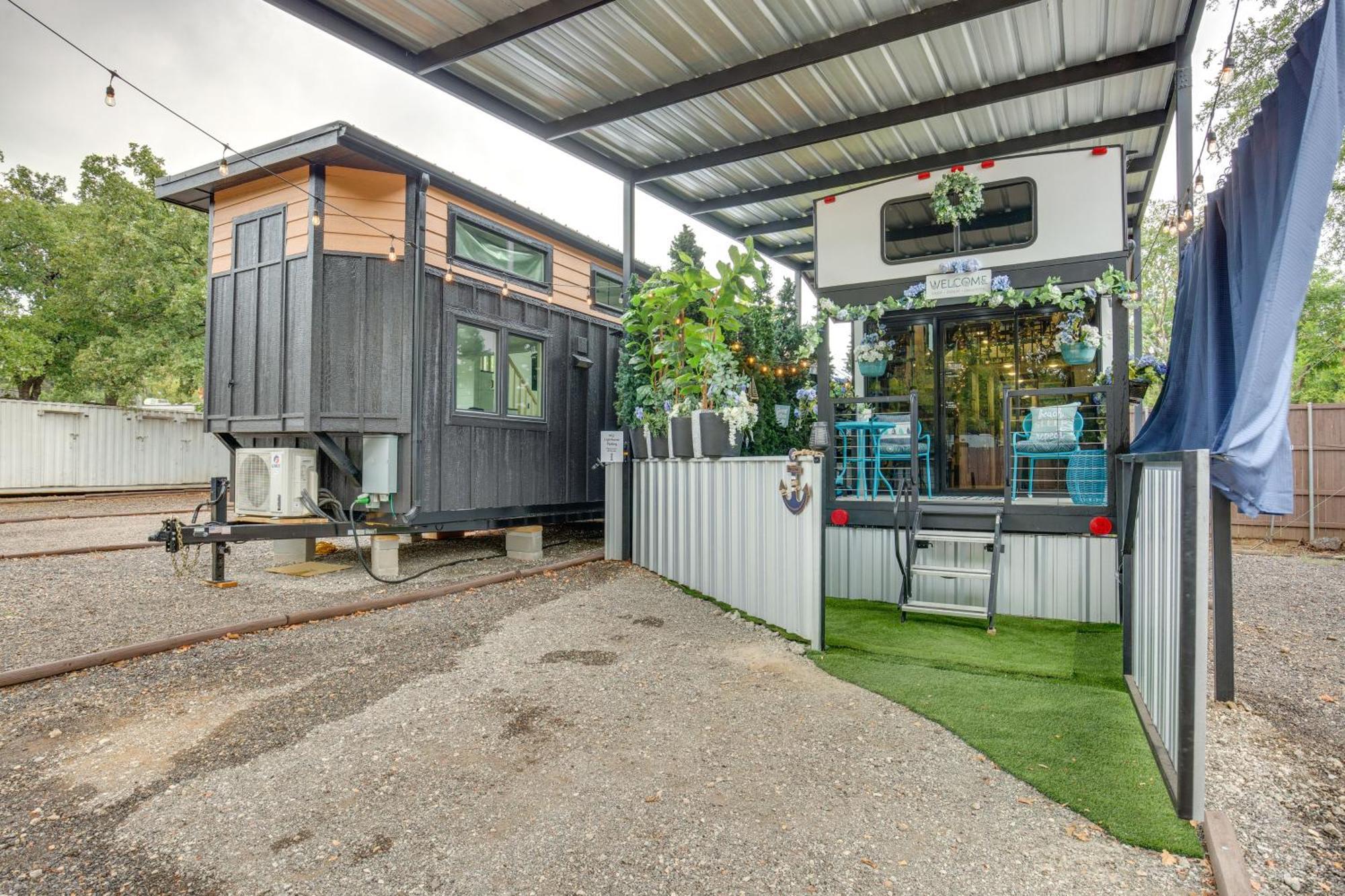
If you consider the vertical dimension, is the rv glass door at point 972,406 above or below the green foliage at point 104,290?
below

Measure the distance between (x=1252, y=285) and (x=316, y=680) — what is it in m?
5.01

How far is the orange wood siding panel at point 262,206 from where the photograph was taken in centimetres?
626

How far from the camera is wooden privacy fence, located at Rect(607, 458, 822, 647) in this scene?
4219 millimetres

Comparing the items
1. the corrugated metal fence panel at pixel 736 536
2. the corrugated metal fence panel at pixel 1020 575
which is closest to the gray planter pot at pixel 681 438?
the corrugated metal fence panel at pixel 736 536

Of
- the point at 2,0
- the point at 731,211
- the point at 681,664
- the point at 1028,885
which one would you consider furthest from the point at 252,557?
the point at 1028,885

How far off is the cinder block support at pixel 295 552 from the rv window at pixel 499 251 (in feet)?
10.8

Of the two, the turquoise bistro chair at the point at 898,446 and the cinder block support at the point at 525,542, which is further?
the cinder block support at the point at 525,542

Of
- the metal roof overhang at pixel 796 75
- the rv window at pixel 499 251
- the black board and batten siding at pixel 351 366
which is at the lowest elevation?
the black board and batten siding at pixel 351 366

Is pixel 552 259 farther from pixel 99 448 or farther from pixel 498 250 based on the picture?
pixel 99 448

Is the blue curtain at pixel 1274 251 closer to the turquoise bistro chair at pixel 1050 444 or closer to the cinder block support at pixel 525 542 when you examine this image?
the turquoise bistro chair at pixel 1050 444

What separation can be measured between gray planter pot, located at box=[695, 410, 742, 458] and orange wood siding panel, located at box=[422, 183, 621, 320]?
3171 millimetres

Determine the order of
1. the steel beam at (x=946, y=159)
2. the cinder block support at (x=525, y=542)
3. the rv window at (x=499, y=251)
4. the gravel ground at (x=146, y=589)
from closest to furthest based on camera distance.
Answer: the gravel ground at (x=146, y=589) < the steel beam at (x=946, y=159) < the rv window at (x=499, y=251) < the cinder block support at (x=525, y=542)

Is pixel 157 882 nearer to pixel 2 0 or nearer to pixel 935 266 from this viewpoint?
pixel 2 0

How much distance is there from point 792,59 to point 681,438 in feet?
10.7
